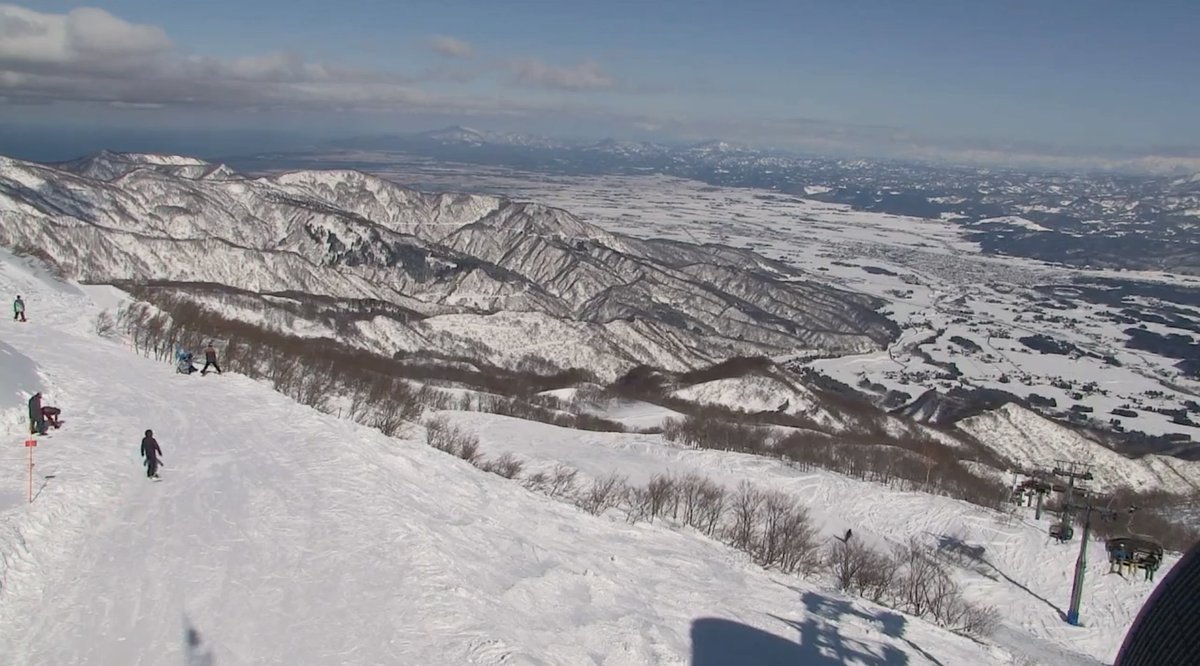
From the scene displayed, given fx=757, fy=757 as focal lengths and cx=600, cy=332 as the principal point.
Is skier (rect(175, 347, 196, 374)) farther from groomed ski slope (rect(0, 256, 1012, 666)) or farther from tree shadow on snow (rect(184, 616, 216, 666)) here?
tree shadow on snow (rect(184, 616, 216, 666))

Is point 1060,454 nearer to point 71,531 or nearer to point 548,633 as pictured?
point 548,633

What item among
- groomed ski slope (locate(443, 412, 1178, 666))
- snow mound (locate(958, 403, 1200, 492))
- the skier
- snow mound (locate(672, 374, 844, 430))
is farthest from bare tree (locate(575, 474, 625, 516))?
snow mound (locate(958, 403, 1200, 492))

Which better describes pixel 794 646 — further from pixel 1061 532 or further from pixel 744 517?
pixel 1061 532

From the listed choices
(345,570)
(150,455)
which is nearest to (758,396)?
(150,455)

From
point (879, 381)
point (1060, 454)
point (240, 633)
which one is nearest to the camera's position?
point (240, 633)

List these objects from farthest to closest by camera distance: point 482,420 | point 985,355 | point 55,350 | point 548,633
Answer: point 985,355 → point 482,420 → point 55,350 → point 548,633

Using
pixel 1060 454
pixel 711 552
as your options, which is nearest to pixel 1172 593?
pixel 711 552
